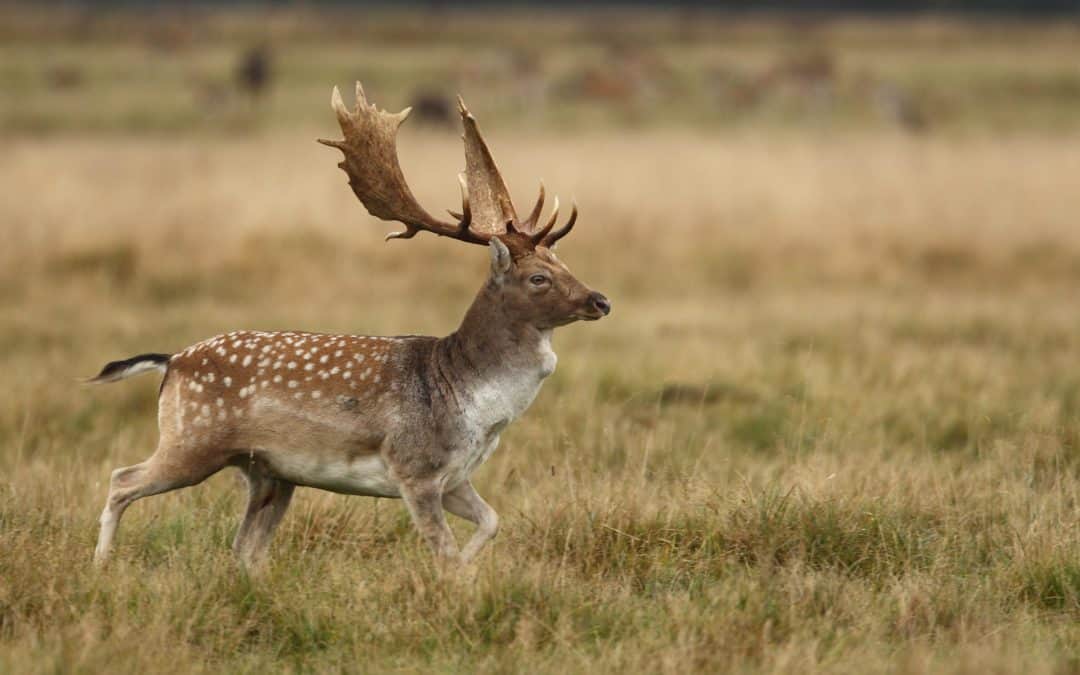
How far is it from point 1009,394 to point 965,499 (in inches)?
131

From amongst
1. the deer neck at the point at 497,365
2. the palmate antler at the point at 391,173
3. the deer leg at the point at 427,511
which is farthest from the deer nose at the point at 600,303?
the deer leg at the point at 427,511

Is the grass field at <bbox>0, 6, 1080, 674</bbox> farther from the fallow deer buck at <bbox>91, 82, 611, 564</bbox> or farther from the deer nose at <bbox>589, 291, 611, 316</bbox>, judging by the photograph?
the deer nose at <bbox>589, 291, 611, 316</bbox>

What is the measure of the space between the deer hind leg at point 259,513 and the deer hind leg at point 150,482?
0.24 metres

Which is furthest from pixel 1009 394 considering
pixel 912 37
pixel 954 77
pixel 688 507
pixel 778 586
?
pixel 912 37

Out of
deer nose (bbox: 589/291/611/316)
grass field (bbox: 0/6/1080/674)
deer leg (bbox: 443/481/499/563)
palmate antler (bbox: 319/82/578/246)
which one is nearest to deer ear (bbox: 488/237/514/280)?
deer nose (bbox: 589/291/611/316)

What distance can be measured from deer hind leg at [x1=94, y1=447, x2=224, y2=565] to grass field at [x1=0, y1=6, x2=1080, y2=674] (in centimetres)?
16

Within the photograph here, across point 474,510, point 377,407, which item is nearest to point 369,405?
point 377,407

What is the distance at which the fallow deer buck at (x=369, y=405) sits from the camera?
552 cm

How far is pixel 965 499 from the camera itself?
630 cm

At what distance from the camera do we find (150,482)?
5598 mm

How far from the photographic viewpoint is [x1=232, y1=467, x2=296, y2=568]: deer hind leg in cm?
580

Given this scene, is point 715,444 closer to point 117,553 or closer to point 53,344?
point 117,553

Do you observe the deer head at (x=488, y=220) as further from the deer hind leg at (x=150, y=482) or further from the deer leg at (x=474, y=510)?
the deer hind leg at (x=150, y=482)

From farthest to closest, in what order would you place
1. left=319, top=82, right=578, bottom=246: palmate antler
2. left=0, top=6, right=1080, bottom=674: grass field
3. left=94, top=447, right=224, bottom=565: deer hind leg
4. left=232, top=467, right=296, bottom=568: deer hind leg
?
left=319, top=82, right=578, bottom=246: palmate antler
left=232, top=467, right=296, bottom=568: deer hind leg
left=94, top=447, right=224, bottom=565: deer hind leg
left=0, top=6, right=1080, bottom=674: grass field
